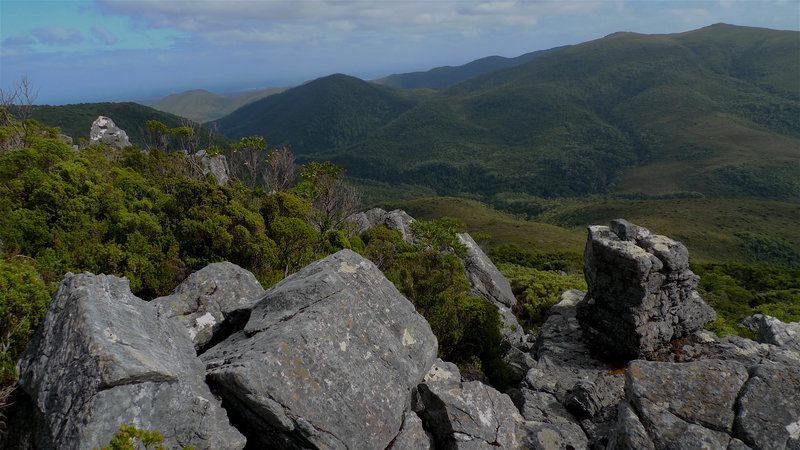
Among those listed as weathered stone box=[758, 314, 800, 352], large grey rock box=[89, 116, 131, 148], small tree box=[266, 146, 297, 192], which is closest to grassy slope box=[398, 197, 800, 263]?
small tree box=[266, 146, 297, 192]

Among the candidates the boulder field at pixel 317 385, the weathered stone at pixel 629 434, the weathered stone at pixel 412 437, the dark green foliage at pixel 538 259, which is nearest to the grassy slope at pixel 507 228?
the dark green foliage at pixel 538 259

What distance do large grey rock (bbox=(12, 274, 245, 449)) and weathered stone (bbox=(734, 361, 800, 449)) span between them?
566 inches

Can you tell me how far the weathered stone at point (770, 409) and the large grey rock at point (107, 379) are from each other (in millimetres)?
14378

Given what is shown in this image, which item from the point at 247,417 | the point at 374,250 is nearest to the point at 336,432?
the point at 247,417

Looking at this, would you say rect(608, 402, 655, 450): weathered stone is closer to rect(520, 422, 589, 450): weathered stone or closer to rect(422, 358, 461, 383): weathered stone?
rect(520, 422, 589, 450): weathered stone

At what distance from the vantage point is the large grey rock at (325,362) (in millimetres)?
9906

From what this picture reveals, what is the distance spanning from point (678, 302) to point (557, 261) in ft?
146

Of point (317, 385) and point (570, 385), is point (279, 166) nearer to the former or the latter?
point (570, 385)

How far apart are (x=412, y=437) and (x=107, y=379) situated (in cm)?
792

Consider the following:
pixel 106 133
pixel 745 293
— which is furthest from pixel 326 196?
pixel 745 293

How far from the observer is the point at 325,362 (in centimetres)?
1098

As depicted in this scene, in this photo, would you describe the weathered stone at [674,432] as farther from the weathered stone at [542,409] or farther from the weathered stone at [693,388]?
the weathered stone at [542,409]

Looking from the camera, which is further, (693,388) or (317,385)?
(693,388)

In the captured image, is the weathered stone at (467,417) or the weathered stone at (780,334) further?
the weathered stone at (780,334)
